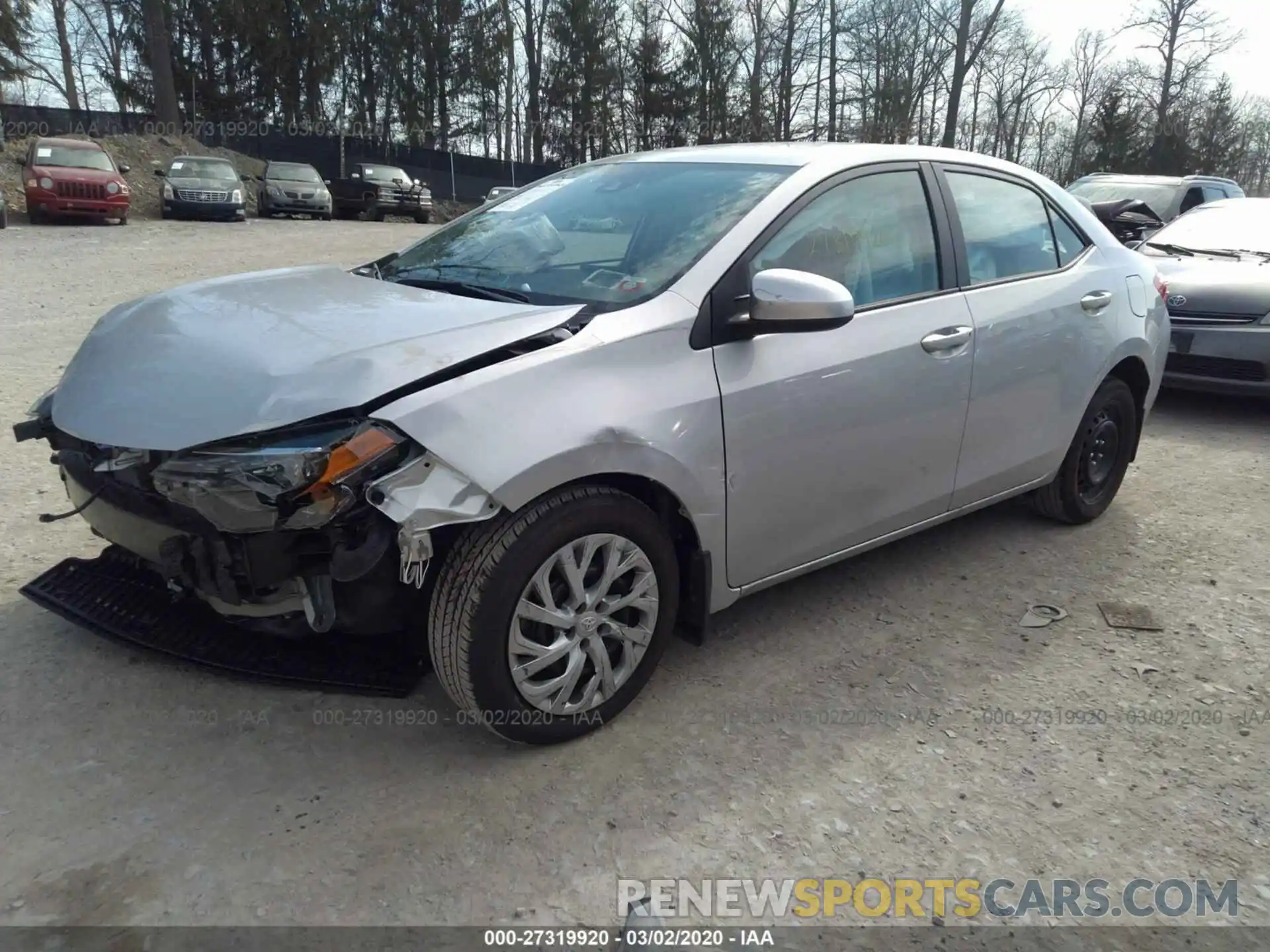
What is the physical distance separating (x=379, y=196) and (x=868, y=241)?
24.6 metres

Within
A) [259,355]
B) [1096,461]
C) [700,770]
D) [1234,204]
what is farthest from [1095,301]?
[1234,204]

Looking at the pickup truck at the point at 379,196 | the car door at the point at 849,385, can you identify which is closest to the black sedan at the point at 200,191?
the pickup truck at the point at 379,196

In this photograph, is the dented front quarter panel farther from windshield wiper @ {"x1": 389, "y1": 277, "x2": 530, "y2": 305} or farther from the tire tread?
windshield wiper @ {"x1": 389, "y1": 277, "x2": 530, "y2": 305}

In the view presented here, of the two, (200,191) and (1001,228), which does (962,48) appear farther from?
(1001,228)

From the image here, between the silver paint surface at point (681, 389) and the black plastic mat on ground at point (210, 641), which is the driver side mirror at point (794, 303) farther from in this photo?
the black plastic mat on ground at point (210, 641)

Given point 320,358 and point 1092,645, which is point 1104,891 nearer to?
point 1092,645

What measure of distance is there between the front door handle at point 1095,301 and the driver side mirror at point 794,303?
1.76 metres

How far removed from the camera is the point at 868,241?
3.32 meters

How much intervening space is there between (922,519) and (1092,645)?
0.74 metres

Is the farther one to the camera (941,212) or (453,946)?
(941,212)

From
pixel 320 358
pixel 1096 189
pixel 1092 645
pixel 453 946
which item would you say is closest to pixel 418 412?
pixel 320 358

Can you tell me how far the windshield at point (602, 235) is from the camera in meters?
2.97

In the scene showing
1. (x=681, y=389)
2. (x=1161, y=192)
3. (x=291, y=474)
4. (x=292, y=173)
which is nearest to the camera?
(x=291, y=474)

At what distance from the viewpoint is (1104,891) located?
7.38 ft
